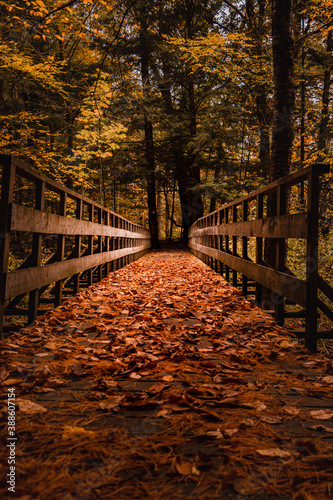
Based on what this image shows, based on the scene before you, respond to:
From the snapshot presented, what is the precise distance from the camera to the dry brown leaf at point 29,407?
73.5 inches

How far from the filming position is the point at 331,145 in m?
11.8

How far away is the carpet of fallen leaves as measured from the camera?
4.39ft

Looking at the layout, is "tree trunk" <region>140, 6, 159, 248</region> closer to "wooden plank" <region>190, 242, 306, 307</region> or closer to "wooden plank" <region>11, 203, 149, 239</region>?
"wooden plank" <region>11, 203, 149, 239</region>

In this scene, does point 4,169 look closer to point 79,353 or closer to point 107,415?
point 79,353

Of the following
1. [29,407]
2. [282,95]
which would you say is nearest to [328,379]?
[29,407]

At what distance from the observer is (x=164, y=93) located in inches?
844

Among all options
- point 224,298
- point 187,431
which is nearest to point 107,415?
point 187,431

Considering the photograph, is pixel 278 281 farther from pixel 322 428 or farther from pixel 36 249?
pixel 36 249

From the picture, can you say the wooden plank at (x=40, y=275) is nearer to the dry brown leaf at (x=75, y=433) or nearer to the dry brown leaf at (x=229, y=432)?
the dry brown leaf at (x=75, y=433)

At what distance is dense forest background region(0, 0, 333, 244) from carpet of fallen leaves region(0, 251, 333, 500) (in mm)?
4270

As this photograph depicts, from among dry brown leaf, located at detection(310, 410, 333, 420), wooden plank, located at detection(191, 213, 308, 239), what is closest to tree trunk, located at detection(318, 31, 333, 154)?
wooden plank, located at detection(191, 213, 308, 239)

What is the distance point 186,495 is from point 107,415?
27.9 inches

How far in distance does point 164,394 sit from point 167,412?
23 cm

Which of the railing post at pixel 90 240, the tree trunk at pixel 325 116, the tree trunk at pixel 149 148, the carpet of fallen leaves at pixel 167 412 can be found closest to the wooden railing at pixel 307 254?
the carpet of fallen leaves at pixel 167 412
